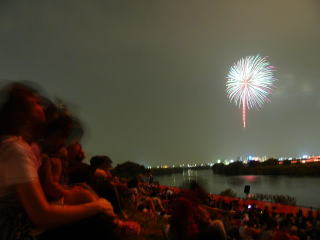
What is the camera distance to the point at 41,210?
4.21 ft

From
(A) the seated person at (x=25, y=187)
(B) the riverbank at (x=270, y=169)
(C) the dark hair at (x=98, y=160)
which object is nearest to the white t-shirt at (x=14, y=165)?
(A) the seated person at (x=25, y=187)

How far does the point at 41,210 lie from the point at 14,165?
207 mm

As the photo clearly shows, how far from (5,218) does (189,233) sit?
114 inches

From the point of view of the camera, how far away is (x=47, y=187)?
178cm

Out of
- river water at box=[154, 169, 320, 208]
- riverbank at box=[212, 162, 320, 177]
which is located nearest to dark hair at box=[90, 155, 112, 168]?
river water at box=[154, 169, 320, 208]

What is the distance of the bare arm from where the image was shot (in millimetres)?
1263

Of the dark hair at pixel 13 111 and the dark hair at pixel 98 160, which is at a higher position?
the dark hair at pixel 13 111

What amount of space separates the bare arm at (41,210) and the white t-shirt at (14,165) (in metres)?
0.03

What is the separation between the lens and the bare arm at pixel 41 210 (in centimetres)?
126

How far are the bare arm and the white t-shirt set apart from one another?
0.03 m

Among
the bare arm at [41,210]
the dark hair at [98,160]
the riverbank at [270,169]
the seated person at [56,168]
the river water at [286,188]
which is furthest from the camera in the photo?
the riverbank at [270,169]

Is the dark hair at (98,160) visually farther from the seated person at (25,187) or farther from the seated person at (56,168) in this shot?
the seated person at (25,187)

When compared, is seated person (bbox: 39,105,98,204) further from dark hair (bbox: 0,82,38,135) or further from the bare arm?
dark hair (bbox: 0,82,38,135)

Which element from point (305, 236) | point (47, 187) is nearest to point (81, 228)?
point (47, 187)
